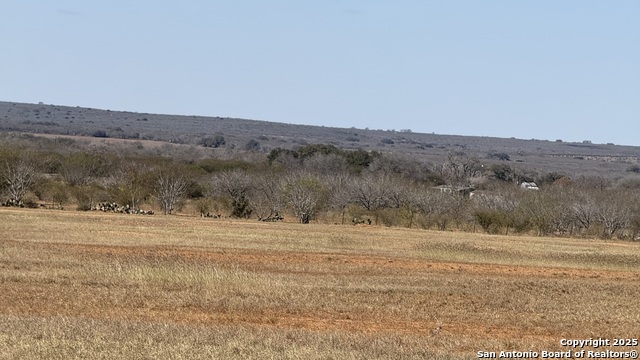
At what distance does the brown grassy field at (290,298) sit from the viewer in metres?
15.3

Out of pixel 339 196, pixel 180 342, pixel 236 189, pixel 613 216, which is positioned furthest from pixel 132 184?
pixel 180 342

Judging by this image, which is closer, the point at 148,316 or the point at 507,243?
the point at 148,316

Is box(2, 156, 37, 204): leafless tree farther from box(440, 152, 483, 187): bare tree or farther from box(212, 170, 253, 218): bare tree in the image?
box(440, 152, 483, 187): bare tree

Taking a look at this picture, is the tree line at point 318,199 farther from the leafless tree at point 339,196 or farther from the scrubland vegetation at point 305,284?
the scrubland vegetation at point 305,284

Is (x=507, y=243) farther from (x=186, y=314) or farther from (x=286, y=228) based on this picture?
(x=186, y=314)

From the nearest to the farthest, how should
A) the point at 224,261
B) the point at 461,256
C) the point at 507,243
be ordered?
the point at 224,261, the point at 461,256, the point at 507,243

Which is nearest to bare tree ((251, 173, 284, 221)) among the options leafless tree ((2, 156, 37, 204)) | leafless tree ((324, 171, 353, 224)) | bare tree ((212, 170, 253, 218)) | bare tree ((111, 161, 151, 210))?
bare tree ((212, 170, 253, 218))

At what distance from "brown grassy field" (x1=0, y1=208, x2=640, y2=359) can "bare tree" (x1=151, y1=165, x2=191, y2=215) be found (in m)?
26.0

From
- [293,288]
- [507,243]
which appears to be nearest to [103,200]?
[507,243]

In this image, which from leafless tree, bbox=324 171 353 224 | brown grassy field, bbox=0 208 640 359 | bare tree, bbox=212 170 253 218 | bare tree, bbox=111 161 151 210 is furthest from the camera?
leafless tree, bbox=324 171 353 224

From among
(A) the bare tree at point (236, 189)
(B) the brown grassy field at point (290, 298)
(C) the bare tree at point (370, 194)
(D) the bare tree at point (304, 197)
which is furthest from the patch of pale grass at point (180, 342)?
(C) the bare tree at point (370, 194)

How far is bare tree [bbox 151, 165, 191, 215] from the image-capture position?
63.9 m

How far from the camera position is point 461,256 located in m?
35.0

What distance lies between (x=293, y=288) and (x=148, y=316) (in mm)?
4877
